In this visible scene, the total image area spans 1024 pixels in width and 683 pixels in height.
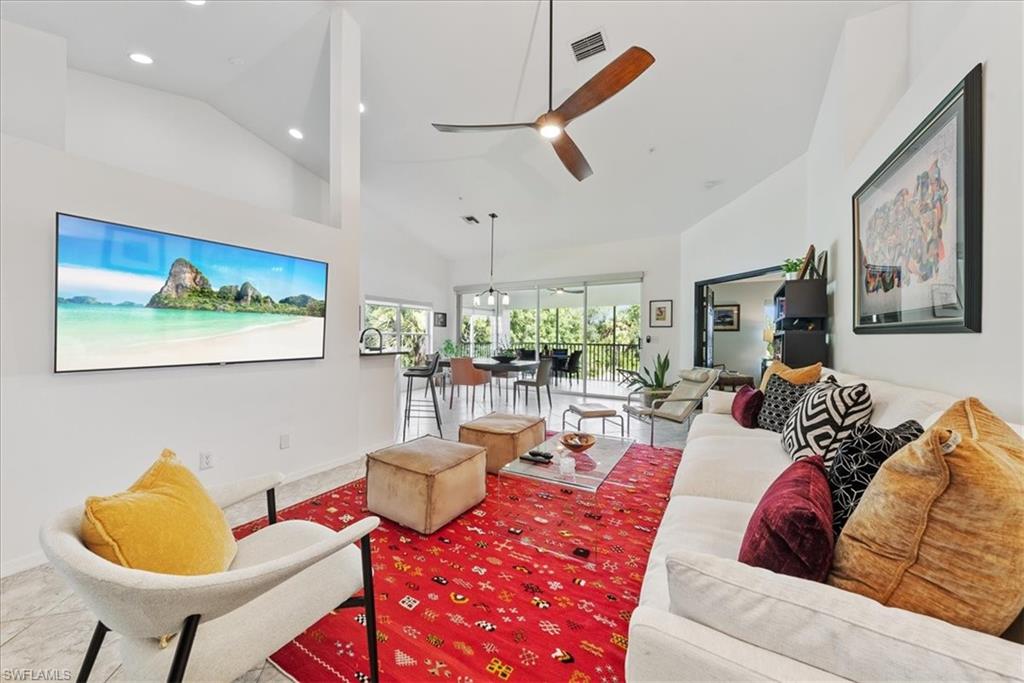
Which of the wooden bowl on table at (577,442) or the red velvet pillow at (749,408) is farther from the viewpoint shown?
the red velvet pillow at (749,408)

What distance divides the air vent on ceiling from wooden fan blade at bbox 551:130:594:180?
0.78 metres

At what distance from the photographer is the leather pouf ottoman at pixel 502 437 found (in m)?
2.95

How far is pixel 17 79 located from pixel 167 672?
3.78 m

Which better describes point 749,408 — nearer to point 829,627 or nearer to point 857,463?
point 857,463

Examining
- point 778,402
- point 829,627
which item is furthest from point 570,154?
point 829,627

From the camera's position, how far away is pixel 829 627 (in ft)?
2.32

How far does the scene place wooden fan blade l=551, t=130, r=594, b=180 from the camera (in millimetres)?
2799

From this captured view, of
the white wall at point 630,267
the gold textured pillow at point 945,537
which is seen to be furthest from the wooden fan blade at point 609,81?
the white wall at point 630,267

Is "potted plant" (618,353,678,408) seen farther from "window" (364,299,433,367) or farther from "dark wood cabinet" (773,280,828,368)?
"window" (364,299,433,367)

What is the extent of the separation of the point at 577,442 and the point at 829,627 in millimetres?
1663

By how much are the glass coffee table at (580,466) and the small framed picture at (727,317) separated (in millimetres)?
6373

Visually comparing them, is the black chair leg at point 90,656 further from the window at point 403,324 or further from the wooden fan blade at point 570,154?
the window at point 403,324

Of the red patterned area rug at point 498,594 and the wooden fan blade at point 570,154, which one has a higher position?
the wooden fan blade at point 570,154

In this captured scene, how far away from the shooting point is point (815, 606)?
73 centimetres
